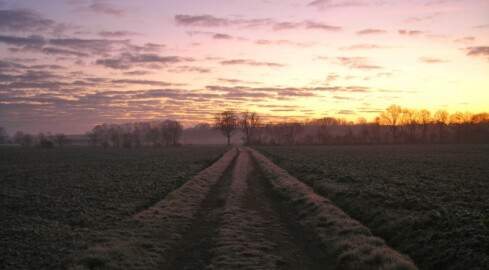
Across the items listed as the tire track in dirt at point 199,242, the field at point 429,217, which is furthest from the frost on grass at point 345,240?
the tire track in dirt at point 199,242

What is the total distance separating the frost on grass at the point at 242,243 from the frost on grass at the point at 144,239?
1.56m

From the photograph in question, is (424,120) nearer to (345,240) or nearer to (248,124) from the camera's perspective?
(248,124)

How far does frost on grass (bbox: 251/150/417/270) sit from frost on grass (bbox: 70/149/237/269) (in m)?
4.91

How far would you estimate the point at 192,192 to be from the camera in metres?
21.5

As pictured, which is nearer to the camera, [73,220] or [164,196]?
[73,220]

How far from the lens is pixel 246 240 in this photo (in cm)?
1101

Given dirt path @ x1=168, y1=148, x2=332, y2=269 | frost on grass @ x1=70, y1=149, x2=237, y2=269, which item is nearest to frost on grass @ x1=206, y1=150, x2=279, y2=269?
dirt path @ x1=168, y1=148, x2=332, y2=269

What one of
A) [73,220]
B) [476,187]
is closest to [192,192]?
[73,220]

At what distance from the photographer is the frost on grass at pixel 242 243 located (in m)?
8.84

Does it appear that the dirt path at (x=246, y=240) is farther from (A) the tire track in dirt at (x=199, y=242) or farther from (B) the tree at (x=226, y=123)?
(B) the tree at (x=226, y=123)

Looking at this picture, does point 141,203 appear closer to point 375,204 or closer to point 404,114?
point 375,204

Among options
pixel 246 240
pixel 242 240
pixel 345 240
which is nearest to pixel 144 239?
pixel 242 240

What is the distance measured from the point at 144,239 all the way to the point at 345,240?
6589mm

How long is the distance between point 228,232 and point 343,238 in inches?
154
